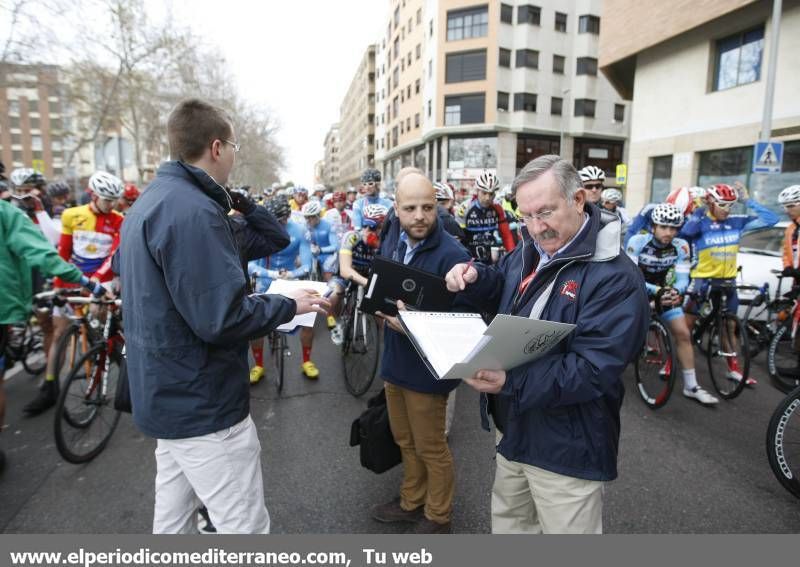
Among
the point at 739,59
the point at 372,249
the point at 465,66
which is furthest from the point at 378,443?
the point at 465,66

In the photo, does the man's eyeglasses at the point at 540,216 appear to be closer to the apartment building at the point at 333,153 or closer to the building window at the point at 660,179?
the building window at the point at 660,179

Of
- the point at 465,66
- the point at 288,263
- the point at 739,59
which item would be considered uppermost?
the point at 465,66

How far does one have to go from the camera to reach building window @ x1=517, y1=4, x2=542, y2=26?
37.2 meters

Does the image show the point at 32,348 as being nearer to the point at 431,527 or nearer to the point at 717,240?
the point at 431,527

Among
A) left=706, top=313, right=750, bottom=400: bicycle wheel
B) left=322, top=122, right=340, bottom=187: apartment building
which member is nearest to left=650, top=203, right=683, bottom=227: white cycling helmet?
left=706, top=313, right=750, bottom=400: bicycle wheel

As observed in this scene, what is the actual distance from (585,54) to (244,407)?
45.0m

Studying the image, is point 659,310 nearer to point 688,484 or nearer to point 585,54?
point 688,484

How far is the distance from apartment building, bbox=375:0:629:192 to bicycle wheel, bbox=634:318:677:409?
34.0 meters

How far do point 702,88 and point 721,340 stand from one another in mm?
15058

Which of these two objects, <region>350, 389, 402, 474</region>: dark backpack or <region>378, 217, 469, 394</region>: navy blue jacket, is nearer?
<region>378, 217, 469, 394</region>: navy blue jacket

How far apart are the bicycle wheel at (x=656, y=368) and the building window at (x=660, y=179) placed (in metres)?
15.9

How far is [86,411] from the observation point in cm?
378

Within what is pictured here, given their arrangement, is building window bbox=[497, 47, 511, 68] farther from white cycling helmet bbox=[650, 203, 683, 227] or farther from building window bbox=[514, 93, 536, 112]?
white cycling helmet bbox=[650, 203, 683, 227]

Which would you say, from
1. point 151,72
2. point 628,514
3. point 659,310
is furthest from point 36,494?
point 151,72
